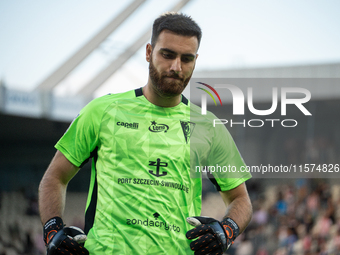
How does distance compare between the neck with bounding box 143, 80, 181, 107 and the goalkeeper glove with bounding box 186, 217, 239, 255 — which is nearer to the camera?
the goalkeeper glove with bounding box 186, 217, 239, 255

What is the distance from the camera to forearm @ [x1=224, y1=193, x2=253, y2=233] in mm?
2674

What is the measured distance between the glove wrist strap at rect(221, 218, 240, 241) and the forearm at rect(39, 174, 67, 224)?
3.23ft

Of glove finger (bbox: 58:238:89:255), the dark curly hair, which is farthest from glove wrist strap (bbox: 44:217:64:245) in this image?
the dark curly hair

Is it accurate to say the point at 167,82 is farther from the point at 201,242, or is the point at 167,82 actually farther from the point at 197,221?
the point at 201,242

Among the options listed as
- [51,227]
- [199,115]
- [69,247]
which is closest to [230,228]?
[199,115]

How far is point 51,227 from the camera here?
94.4 inches

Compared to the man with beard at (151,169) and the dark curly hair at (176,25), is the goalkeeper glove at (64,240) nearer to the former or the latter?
the man with beard at (151,169)

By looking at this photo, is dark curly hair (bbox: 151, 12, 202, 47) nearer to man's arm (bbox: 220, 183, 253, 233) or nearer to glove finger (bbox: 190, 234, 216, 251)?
man's arm (bbox: 220, 183, 253, 233)

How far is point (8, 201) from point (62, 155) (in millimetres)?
17504

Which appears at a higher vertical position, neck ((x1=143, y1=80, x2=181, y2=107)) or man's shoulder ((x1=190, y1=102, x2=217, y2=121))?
neck ((x1=143, y1=80, x2=181, y2=107))

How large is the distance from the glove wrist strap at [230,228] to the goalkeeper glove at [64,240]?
2.68ft

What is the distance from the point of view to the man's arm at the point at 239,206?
2.68 m

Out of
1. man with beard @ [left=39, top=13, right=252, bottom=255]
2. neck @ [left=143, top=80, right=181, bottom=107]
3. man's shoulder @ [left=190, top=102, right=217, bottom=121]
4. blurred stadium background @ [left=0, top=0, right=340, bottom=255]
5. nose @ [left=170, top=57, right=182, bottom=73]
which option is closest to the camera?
man with beard @ [left=39, top=13, right=252, bottom=255]

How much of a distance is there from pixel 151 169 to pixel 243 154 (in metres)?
17.4
